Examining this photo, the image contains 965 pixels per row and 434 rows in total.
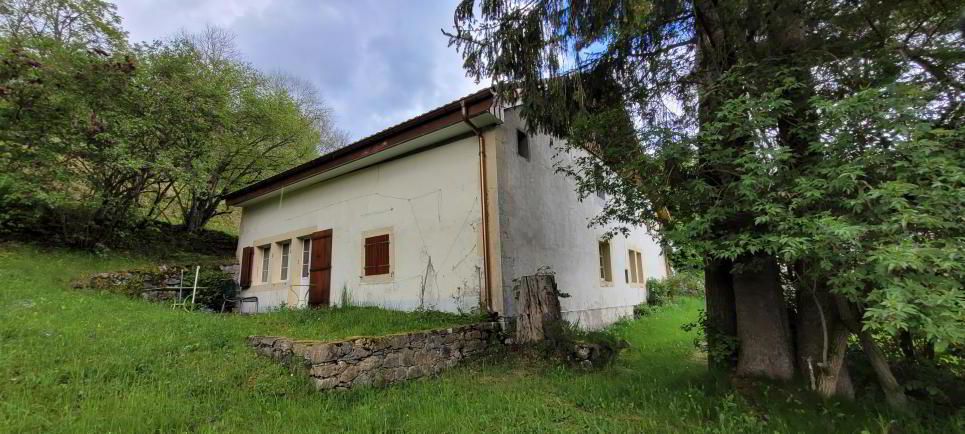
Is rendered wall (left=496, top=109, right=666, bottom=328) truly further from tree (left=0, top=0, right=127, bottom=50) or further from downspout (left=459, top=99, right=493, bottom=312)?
tree (left=0, top=0, right=127, bottom=50)

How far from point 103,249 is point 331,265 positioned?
271 inches

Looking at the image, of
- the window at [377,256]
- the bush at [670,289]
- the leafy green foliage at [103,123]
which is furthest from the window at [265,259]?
the bush at [670,289]

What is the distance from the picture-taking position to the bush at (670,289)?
543 inches

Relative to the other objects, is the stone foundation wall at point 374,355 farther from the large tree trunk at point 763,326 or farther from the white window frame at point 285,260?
the white window frame at point 285,260

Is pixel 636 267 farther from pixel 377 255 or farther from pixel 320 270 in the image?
pixel 320 270

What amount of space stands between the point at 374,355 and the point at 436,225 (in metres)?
3.01

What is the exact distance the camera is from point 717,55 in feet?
14.1

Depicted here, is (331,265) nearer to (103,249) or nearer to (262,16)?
(103,249)

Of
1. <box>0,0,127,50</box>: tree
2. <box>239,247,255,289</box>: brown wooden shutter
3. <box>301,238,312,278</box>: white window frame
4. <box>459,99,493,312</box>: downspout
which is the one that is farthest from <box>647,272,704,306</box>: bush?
<box>0,0,127,50</box>: tree

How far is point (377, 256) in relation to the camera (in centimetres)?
797

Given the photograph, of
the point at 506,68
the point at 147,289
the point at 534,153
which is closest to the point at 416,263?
the point at 534,153

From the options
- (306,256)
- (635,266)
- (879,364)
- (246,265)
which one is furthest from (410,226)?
(635,266)

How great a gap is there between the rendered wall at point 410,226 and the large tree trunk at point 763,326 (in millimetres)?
3596

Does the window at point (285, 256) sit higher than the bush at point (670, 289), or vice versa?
the window at point (285, 256)
